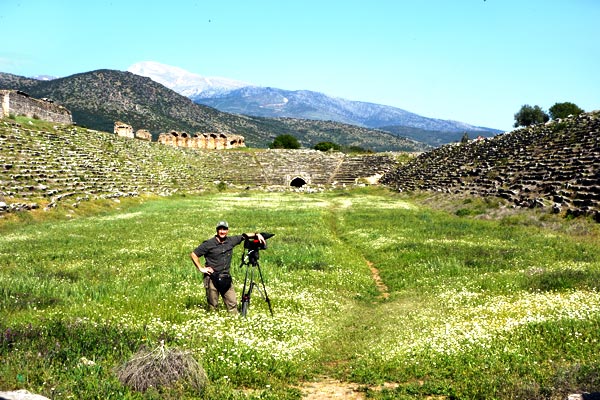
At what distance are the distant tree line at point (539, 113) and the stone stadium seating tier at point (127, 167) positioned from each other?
42641mm

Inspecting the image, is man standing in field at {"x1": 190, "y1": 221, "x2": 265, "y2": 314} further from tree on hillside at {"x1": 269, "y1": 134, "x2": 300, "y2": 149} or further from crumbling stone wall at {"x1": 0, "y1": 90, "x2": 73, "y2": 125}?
tree on hillside at {"x1": 269, "y1": 134, "x2": 300, "y2": 149}

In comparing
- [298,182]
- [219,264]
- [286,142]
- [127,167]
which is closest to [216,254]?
[219,264]

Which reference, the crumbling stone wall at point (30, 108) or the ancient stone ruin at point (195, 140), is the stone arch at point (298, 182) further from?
the crumbling stone wall at point (30, 108)

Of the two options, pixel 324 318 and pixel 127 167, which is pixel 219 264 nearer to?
pixel 324 318

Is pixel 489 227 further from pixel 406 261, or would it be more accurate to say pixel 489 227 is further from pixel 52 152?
pixel 52 152

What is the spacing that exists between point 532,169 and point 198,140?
76.8m

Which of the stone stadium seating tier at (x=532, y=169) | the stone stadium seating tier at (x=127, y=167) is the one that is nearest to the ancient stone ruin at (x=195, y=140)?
the stone stadium seating tier at (x=127, y=167)

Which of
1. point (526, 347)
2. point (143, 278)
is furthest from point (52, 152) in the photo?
point (526, 347)

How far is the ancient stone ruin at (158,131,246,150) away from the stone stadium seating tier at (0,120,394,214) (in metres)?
8.41

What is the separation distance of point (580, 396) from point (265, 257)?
52.4 feet

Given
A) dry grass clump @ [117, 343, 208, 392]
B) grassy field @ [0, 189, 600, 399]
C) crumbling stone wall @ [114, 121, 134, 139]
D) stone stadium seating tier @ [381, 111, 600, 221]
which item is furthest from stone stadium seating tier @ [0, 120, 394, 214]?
dry grass clump @ [117, 343, 208, 392]

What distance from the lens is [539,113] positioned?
4437 inches

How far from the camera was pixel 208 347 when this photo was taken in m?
9.79

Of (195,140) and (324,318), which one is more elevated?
(195,140)
